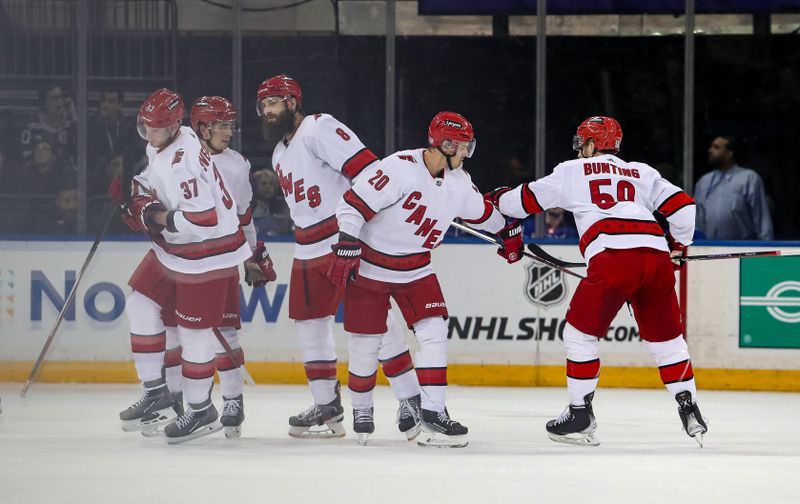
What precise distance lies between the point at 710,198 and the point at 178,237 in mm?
3965

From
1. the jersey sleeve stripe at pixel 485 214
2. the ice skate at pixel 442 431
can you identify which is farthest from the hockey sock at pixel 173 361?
the jersey sleeve stripe at pixel 485 214

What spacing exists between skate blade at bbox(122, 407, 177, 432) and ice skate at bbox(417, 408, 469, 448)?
3.40 feet

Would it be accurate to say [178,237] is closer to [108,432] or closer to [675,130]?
[108,432]

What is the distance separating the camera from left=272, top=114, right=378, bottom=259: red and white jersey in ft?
19.0

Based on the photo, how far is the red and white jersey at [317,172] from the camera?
5.79m

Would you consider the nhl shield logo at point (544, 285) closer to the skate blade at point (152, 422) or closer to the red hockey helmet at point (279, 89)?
the red hockey helmet at point (279, 89)

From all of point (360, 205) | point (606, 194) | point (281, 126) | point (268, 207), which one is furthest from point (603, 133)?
point (268, 207)

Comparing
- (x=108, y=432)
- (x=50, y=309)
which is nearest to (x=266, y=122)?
(x=108, y=432)

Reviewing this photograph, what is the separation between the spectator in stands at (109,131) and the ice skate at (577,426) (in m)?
3.75

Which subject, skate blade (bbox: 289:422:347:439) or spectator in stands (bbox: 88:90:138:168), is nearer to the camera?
skate blade (bbox: 289:422:347:439)

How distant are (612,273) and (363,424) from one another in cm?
110

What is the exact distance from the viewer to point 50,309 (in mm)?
8062

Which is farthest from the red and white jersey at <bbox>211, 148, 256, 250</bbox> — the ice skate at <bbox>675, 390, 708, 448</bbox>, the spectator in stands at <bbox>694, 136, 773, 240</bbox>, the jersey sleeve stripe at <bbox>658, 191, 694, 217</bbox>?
the spectator in stands at <bbox>694, 136, 773, 240</bbox>

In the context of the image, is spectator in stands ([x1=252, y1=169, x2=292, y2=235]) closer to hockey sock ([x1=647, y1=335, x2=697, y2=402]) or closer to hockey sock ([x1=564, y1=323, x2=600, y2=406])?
hockey sock ([x1=564, y1=323, x2=600, y2=406])
